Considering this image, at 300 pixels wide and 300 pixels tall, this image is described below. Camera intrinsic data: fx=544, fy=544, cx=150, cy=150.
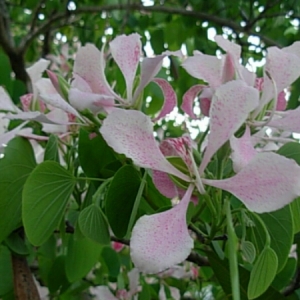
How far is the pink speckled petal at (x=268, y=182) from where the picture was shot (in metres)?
0.44

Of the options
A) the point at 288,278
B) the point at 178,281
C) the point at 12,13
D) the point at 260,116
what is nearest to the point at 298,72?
the point at 260,116

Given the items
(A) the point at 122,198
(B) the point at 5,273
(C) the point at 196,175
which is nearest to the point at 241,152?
(C) the point at 196,175

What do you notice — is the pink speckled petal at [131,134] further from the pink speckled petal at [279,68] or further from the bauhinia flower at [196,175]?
the pink speckled petal at [279,68]

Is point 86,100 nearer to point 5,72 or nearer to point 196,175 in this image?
point 196,175

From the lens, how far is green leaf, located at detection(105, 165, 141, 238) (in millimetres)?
564

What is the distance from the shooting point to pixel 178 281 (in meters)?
1.41

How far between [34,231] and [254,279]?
0.87 feet

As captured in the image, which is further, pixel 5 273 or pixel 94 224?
pixel 5 273

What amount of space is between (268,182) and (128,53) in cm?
24

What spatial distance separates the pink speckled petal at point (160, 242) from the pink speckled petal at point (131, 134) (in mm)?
53

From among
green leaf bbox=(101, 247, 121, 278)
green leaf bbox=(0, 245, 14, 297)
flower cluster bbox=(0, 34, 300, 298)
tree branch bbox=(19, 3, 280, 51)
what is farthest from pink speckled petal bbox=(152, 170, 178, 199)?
tree branch bbox=(19, 3, 280, 51)

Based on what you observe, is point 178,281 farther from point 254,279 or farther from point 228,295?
point 254,279

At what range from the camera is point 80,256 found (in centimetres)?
81

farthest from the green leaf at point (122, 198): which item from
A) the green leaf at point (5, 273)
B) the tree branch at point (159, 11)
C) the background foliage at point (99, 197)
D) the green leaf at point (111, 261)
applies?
the tree branch at point (159, 11)
